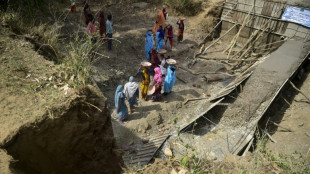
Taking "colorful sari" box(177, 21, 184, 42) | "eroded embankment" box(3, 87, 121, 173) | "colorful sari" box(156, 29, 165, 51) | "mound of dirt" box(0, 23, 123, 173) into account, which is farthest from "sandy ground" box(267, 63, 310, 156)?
"colorful sari" box(177, 21, 184, 42)

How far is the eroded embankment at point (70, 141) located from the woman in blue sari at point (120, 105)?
1.96 m

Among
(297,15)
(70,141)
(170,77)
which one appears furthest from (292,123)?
(70,141)

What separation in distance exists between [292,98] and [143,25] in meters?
7.46

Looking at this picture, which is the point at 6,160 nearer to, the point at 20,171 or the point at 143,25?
the point at 20,171

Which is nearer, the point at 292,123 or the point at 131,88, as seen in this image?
the point at 131,88

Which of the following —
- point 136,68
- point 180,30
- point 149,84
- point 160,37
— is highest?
point 180,30

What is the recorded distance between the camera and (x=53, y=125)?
10.5 ft

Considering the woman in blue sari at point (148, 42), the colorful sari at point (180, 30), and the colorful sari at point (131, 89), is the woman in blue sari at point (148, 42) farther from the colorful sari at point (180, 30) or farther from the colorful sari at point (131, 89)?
the colorful sari at point (131, 89)

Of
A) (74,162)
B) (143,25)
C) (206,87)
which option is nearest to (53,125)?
(74,162)

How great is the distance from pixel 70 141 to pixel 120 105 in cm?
276

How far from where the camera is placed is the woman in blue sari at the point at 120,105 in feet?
19.8

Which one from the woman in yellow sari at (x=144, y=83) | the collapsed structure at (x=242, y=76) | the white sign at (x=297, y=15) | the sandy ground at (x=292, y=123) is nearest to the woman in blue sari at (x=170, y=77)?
the woman in yellow sari at (x=144, y=83)

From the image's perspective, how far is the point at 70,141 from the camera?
3545 millimetres

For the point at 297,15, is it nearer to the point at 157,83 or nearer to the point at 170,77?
the point at 170,77
